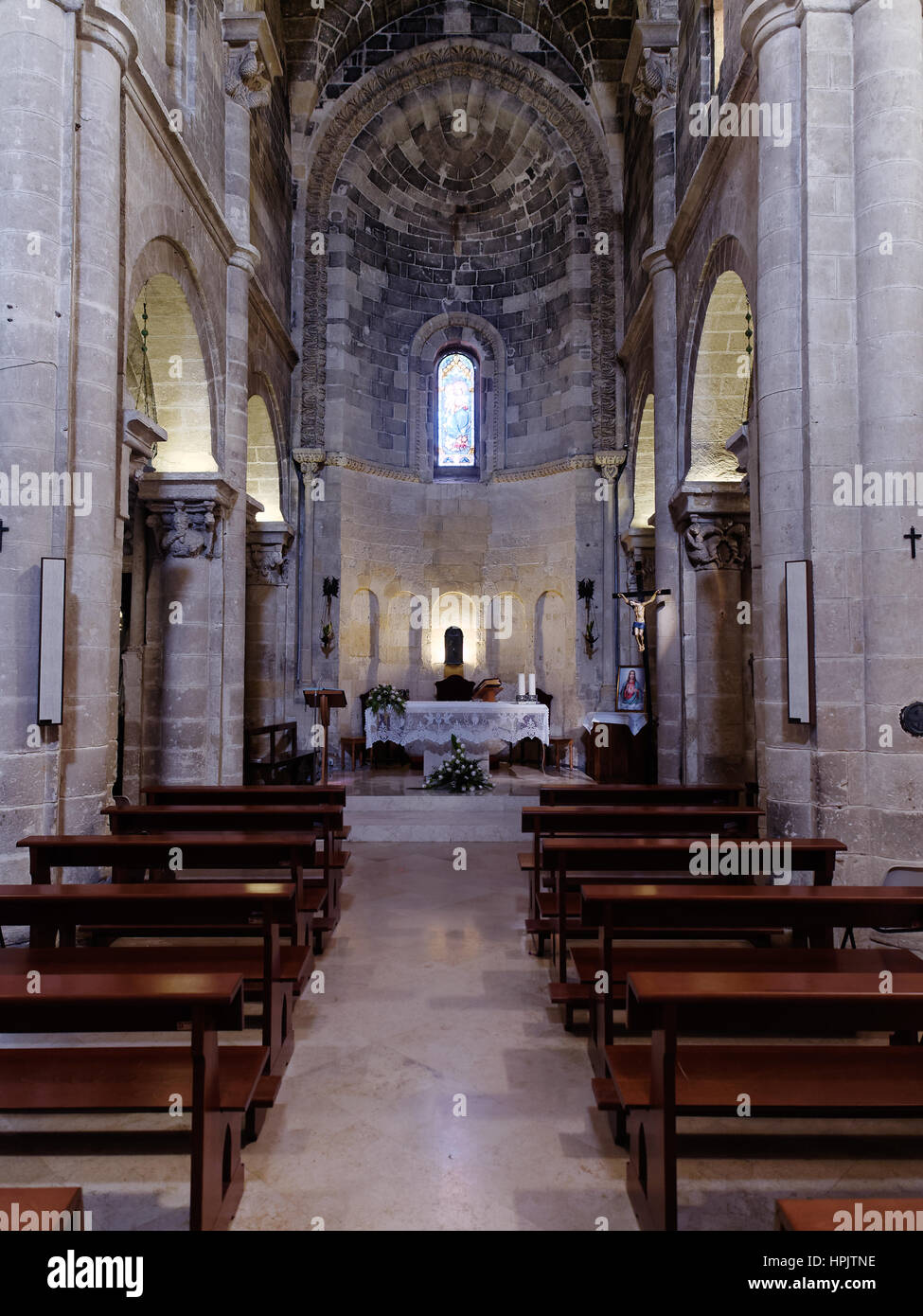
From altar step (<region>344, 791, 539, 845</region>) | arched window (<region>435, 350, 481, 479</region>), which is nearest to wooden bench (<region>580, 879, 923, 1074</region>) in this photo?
altar step (<region>344, 791, 539, 845</region>)

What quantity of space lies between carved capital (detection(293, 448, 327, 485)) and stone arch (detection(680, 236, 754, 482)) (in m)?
7.21

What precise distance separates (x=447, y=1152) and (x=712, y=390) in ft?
29.6

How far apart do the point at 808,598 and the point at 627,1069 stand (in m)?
3.73

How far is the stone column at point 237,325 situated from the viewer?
10094mm

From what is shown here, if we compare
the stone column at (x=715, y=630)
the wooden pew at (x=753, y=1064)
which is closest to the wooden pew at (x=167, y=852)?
the wooden pew at (x=753, y=1064)

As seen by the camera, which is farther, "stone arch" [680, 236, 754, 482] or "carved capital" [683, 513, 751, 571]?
"carved capital" [683, 513, 751, 571]

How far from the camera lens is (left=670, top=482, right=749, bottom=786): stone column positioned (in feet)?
32.2

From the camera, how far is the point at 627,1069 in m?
3.20

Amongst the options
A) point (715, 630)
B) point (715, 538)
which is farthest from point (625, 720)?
point (715, 538)

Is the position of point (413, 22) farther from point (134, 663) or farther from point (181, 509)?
point (134, 663)

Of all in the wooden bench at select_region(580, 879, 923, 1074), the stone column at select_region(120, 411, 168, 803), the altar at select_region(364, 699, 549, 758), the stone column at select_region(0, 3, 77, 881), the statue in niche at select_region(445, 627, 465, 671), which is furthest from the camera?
the statue in niche at select_region(445, 627, 465, 671)

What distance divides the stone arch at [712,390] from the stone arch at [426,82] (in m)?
5.39

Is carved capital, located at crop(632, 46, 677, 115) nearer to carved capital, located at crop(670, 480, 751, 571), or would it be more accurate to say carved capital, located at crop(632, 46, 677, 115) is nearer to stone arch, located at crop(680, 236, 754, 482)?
stone arch, located at crop(680, 236, 754, 482)

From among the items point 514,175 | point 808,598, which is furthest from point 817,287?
point 514,175
